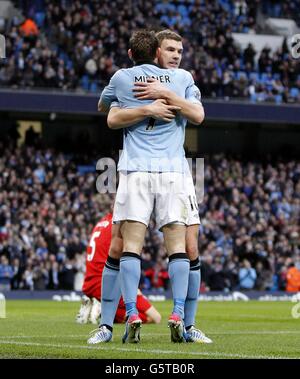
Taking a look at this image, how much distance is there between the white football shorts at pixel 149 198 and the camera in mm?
8641

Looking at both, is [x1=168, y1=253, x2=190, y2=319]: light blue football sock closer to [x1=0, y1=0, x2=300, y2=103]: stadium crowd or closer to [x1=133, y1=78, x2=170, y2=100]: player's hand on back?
[x1=133, y1=78, x2=170, y2=100]: player's hand on back

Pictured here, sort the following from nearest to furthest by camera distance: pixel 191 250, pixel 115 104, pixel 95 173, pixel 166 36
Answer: pixel 115 104, pixel 166 36, pixel 191 250, pixel 95 173

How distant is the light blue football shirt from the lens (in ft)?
28.7

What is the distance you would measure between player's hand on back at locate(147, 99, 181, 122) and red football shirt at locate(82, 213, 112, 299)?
14.6 ft

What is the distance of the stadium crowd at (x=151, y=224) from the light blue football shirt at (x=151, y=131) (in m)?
17.5

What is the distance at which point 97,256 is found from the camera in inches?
519

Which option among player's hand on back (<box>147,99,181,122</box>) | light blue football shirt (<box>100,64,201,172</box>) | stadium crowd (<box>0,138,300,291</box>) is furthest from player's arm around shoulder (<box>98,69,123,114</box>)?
stadium crowd (<box>0,138,300,291</box>)

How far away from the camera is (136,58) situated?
8.89 meters

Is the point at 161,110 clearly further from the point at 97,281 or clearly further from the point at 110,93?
the point at 97,281

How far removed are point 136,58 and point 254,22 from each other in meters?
31.8

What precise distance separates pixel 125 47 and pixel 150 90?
25.8 m

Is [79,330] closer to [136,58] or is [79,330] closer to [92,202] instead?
[136,58]

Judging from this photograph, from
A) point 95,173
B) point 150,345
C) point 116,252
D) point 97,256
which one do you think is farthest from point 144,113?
point 95,173

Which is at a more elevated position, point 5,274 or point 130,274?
point 130,274
